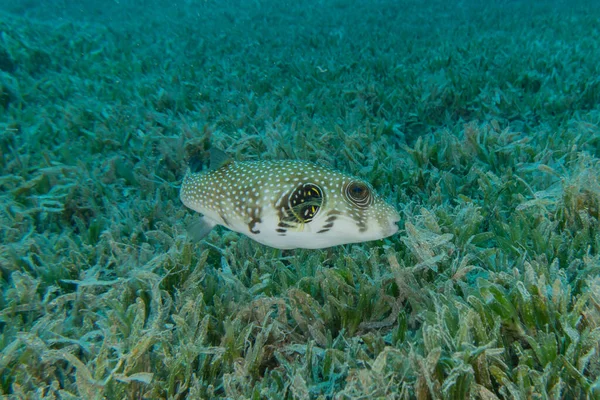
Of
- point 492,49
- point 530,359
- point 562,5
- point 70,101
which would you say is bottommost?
point 70,101

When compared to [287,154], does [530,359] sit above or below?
above

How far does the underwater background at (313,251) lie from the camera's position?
213cm

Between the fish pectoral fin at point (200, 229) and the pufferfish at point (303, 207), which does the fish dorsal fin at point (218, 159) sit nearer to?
the pufferfish at point (303, 207)

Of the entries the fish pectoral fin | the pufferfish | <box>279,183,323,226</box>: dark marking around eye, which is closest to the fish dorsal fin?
the pufferfish

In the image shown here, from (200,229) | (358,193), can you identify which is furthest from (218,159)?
(358,193)

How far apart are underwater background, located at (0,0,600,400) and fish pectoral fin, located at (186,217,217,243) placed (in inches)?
5.5

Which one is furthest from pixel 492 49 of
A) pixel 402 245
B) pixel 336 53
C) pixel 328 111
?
pixel 402 245

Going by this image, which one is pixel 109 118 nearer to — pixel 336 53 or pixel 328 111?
pixel 328 111

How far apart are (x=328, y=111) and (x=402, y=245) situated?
408 centimetres

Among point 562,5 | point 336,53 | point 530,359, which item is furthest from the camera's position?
point 562,5

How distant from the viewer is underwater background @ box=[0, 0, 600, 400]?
2129mm

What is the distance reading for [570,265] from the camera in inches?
104

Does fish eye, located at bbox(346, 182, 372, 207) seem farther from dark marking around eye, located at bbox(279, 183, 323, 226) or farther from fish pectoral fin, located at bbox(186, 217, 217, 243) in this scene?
fish pectoral fin, located at bbox(186, 217, 217, 243)

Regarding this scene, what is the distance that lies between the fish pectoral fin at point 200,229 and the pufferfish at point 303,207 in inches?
9.9
